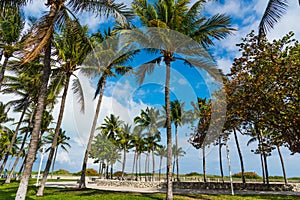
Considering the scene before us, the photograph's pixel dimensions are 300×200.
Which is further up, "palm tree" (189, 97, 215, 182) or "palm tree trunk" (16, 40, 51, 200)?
"palm tree" (189, 97, 215, 182)

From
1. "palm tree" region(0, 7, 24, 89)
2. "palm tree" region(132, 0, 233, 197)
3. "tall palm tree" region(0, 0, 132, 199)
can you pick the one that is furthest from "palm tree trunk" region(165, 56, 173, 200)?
"palm tree" region(0, 7, 24, 89)

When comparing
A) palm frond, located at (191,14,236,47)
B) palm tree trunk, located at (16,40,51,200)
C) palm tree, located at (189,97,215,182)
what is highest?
palm frond, located at (191,14,236,47)

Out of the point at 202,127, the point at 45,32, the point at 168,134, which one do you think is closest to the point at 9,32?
the point at 45,32

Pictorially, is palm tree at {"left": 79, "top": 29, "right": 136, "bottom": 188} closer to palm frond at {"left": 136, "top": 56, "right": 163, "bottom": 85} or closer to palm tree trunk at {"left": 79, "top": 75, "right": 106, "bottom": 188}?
palm tree trunk at {"left": 79, "top": 75, "right": 106, "bottom": 188}

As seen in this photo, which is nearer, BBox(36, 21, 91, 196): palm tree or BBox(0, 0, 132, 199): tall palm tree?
BBox(0, 0, 132, 199): tall palm tree

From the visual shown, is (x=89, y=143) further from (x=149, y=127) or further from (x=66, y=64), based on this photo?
(x=149, y=127)

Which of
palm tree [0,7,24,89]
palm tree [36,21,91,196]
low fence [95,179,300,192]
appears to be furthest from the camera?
low fence [95,179,300,192]

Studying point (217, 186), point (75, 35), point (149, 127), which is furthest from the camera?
point (149, 127)

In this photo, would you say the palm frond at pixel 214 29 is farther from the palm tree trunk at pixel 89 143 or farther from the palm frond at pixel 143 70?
the palm tree trunk at pixel 89 143

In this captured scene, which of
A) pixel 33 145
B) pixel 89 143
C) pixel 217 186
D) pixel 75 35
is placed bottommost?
pixel 217 186

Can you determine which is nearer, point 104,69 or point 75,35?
point 75,35

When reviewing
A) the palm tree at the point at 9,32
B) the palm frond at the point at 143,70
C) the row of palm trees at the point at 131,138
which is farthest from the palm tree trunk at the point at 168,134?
the row of palm trees at the point at 131,138

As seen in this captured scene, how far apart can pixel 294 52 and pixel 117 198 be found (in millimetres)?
11194

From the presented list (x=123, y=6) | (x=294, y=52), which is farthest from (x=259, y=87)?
(x=123, y=6)
